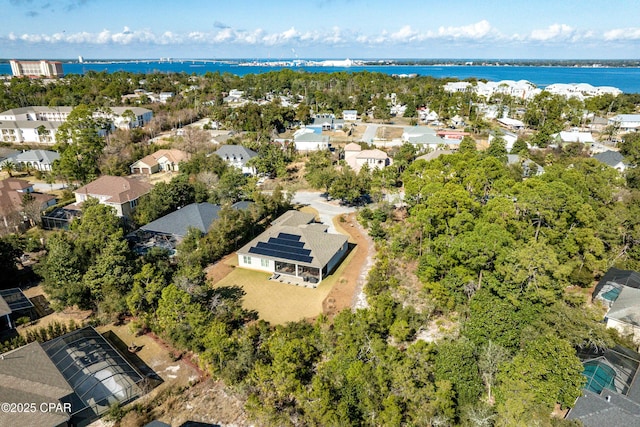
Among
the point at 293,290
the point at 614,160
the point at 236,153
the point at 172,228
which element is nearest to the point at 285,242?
the point at 293,290

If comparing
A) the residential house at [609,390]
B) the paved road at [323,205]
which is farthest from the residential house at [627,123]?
the residential house at [609,390]

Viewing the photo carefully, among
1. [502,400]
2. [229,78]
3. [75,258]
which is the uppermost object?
[229,78]

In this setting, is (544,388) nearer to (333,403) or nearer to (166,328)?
(333,403)

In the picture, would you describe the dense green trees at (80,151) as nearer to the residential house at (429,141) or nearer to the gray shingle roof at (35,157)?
the gray shingle roof at (35,157)

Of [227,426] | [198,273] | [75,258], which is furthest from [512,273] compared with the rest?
[75,258]

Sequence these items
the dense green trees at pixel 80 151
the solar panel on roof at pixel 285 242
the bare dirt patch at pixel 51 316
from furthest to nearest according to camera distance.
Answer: the dense green trees at pixel 80 151 < the solar panel on roof at pixel 285 242 < the bare dirt patch at pixel 51 316

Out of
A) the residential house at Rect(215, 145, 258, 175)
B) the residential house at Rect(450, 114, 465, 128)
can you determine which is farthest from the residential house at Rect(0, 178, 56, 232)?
the residential house at Rect(450, 114, 465, 128)
